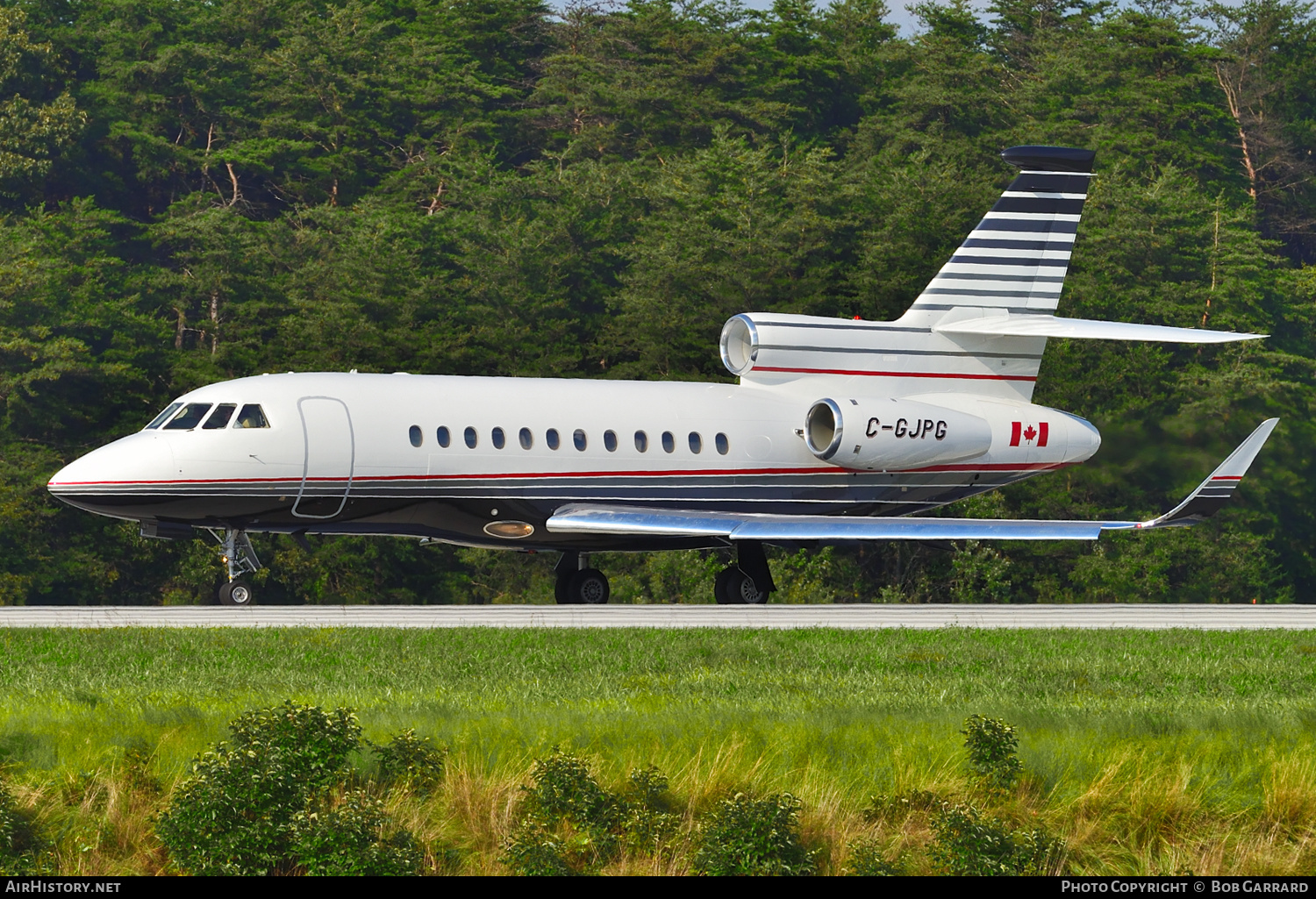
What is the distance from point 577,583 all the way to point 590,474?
2369 millimetres

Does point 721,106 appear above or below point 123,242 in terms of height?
above

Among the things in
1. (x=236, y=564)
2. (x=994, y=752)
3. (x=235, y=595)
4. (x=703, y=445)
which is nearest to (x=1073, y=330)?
(x=703, y=445)

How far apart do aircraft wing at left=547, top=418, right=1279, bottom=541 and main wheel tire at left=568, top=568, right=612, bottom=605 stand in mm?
2075

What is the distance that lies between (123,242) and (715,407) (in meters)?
40.9

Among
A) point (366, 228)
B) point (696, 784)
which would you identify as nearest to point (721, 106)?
point (366, 228)

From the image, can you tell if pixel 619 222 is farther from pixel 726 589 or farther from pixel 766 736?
pixel 766 736

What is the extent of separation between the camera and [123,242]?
64.6m

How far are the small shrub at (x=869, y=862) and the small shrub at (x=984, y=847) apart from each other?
27cm

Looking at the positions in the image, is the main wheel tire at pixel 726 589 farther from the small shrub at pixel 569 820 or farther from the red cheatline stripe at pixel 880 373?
the small shrub at pixel 569 820

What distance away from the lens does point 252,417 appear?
25.6m

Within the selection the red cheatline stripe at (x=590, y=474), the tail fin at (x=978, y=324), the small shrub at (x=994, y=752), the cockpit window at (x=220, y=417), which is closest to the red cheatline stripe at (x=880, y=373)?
the tail fin at (x=978, y=324)

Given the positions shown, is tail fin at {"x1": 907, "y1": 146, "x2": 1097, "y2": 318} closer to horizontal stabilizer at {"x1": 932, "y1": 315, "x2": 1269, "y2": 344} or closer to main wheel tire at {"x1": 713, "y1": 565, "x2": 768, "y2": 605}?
horizontal stabilizer at {"x1": 932, "y1": 315, "x2": 1269, "y2": 344}
